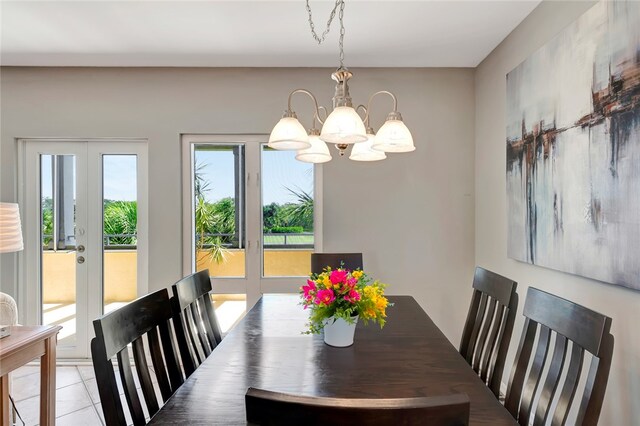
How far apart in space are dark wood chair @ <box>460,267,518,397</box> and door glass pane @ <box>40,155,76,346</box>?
3349 millimetres

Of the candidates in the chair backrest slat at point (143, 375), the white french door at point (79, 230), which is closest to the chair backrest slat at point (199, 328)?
the chair backrest slat at point (143, 375)

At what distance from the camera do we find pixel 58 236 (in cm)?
321

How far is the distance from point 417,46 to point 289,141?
1.80 metres

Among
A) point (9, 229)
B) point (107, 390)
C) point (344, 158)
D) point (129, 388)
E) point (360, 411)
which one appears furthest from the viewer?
point (344, 158)

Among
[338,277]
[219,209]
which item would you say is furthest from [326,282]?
[219,209]

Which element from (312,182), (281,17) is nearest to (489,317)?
(312,182)

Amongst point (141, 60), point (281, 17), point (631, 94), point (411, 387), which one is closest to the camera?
point (411, 387)

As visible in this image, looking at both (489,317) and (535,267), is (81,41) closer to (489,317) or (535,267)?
(489,317)

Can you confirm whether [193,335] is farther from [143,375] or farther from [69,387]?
[69,387]

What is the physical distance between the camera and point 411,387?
1.17 metres

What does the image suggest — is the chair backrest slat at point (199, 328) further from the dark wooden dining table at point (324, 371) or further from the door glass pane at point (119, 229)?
the door glass pane at point (119, 229)

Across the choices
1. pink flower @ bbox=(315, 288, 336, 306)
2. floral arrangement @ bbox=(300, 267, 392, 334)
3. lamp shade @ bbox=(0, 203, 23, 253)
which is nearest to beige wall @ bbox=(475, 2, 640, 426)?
floral arrangement @ bbox=(300, 267, 392, 334)

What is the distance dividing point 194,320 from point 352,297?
84 cm

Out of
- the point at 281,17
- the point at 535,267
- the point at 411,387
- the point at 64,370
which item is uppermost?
the point at 281,17
